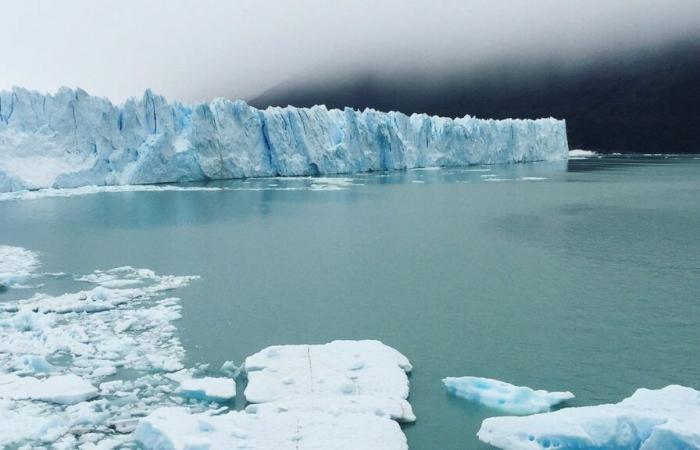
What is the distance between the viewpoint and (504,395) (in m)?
4.50

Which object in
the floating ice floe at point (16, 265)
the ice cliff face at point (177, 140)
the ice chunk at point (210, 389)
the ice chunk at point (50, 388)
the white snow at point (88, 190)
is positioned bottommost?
the ice chunk at point (210, 389)

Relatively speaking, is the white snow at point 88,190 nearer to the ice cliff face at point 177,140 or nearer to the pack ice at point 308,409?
the ice cliff face at point 177,140

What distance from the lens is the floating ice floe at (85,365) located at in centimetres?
409

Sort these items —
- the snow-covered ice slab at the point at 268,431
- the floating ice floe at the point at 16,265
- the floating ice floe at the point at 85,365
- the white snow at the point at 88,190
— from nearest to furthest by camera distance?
the snow-covered ice slab at the point at 268,431 < the floating ice floe at the point at 85,365 < the floating ice floe at the point at 16,265 < the white snow at the point at 88,190

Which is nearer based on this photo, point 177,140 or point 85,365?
point 85,365

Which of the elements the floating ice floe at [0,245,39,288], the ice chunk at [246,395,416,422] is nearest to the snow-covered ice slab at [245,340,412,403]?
the ice chunk at [246,395,416,422]

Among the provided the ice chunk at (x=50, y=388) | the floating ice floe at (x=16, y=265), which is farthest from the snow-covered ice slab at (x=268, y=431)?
the floating ice floe at (x=16, y=265)

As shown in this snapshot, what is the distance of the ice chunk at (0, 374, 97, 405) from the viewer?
14.9ft

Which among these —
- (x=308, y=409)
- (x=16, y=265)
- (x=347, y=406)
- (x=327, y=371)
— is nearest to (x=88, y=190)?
(x=16, y=265)

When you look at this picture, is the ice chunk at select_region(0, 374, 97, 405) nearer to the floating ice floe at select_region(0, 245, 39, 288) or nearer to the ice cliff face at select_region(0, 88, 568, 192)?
the floating ice floe at select_region(0, 245, 39, 288)

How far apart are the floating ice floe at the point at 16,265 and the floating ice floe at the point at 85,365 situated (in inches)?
44.6

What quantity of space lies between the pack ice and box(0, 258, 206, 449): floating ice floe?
0.43 m

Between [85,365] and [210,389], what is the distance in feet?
4.56

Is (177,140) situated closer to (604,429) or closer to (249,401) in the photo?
(249,401)
